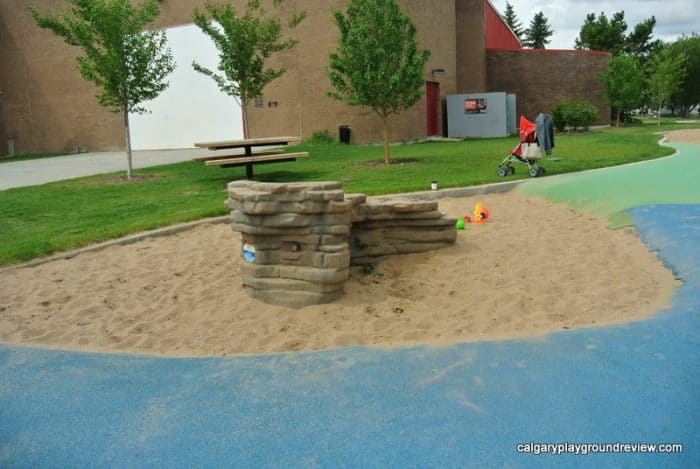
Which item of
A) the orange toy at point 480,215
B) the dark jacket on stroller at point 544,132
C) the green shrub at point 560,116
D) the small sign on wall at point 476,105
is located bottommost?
the orange toy at point 480,215

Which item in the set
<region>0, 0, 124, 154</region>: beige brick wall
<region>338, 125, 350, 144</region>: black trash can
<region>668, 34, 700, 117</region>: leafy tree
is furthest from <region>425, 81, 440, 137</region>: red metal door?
<region>668, 34, 700, 117</region>: leafy tree

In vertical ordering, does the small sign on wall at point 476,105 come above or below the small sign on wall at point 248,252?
above

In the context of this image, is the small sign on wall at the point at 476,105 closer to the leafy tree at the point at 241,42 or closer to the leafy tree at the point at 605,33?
the leafy tree at the point at 241,42

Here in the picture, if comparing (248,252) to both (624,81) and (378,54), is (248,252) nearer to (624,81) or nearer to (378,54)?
(378,54)

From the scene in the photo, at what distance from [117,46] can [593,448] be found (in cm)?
1437

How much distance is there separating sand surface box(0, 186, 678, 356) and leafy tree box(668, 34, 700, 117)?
188 ft

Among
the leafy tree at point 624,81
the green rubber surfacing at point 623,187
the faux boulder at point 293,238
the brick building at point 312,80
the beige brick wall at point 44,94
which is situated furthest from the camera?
the leafy tree at point 624,81

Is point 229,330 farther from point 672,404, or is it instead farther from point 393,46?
point 393,46

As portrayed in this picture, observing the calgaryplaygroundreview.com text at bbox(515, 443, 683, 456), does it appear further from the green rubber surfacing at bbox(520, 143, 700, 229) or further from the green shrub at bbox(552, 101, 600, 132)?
the green shrub at bbox(552, 101, 600, 132)

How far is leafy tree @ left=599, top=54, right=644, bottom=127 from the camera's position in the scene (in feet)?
104

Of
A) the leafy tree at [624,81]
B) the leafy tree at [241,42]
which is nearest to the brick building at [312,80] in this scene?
the leafy tree at [624,81]

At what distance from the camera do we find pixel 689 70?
57.4 metres

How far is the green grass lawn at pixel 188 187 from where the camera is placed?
9.03m

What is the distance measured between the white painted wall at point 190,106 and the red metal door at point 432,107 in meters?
8.72
